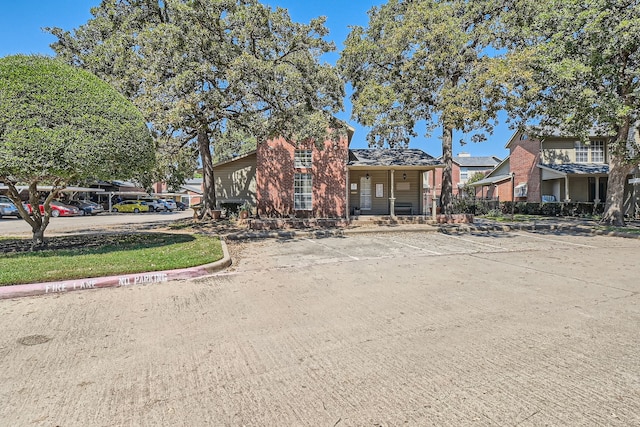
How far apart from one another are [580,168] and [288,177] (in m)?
19.8

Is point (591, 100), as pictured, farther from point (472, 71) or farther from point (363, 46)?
point (363, 46)

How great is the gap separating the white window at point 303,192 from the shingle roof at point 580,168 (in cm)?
1698

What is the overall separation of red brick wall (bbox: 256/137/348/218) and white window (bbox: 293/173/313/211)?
199 millimetres

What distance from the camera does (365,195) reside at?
72.2ft

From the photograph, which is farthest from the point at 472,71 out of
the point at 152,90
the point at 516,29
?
the point at 152,90

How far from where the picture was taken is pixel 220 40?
42.3ft

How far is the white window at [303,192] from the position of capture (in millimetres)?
20703

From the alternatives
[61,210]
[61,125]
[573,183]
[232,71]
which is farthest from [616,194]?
[61,210]

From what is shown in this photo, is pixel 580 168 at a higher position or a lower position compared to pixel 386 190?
higher

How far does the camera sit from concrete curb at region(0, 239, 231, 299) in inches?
238

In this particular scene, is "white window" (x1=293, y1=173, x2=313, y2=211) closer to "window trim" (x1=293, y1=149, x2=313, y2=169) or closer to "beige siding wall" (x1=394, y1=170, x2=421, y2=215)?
"window trim" (x1=293, y1=149, x2=313, y2=169)

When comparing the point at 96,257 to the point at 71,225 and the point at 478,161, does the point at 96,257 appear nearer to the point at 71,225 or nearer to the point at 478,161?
the point at 71,225

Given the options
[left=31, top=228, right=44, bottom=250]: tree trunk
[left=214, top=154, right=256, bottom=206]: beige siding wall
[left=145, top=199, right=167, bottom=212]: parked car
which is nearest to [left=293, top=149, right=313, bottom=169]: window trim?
[left=214, top=154, right=256, bottom=206]: beige siding wall

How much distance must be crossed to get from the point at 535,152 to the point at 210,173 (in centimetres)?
2365
